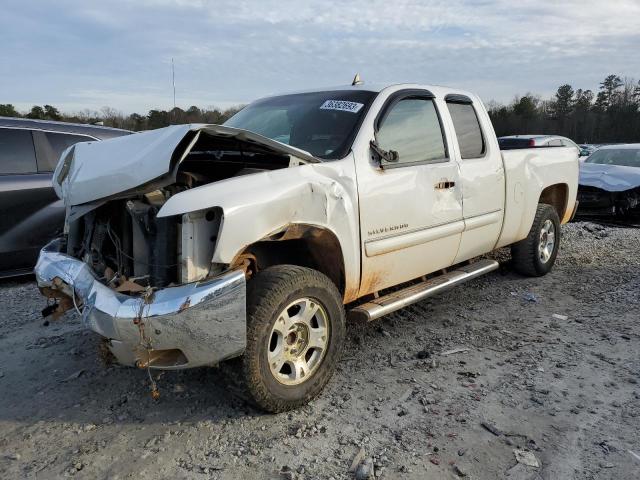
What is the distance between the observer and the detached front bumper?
2539mm

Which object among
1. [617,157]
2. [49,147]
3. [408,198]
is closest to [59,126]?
[49,147]

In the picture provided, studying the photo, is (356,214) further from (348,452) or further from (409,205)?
(348,452)

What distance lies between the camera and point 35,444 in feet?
9.00

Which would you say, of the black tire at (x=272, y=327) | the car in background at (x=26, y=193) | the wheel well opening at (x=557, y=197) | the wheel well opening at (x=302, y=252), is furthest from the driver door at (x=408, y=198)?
the car in background at (x=26, y=193)

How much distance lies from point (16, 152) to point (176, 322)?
412cm

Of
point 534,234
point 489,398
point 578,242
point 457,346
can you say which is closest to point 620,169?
point 578,242

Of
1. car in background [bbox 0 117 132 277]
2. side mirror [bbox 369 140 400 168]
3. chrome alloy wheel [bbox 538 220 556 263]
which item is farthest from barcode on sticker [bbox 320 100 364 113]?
car in background [bbox 0 117 132 277]

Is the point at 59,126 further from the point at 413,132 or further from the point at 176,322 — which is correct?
the point at 176,322

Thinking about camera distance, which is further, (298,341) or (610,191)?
(610,191)

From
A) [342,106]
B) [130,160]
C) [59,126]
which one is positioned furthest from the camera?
[59,126]

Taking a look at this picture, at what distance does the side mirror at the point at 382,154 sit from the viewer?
3537mm

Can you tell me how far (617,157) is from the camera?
10.9 m

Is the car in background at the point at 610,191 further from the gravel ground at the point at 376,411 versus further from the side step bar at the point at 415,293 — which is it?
the side step bar at the point at 415,293

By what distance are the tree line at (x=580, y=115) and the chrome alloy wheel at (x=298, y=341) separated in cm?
4481
